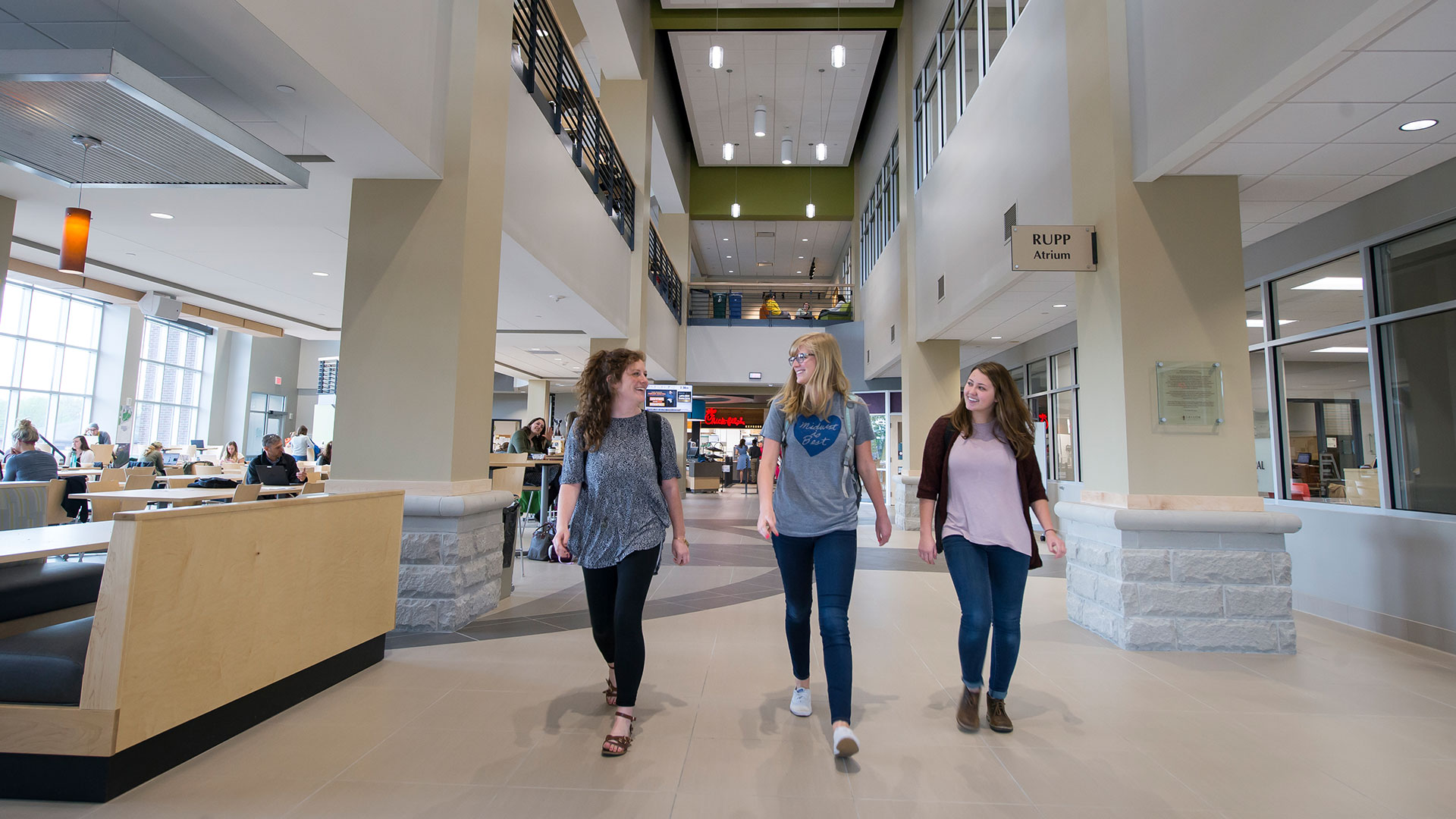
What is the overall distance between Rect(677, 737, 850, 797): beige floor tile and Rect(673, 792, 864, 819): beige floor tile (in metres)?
0.03

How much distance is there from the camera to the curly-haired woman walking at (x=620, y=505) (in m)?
2.62

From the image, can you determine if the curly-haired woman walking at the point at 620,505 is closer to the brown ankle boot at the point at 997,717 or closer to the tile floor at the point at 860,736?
the tile floor at the point at 860,736

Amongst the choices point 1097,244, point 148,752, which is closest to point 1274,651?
point 1097,244

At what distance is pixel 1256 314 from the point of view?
6.05 metres

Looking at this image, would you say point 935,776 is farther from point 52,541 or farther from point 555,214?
point 555,214

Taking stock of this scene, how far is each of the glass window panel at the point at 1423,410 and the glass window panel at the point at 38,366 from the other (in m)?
22.6

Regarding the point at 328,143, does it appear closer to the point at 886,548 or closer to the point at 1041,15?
the point at 1041,15

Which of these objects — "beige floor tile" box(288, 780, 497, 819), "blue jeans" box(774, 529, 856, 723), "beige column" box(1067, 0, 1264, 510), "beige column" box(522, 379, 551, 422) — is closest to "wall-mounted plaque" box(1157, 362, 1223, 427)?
"beige column" box(1067, 0, 1264, 510)

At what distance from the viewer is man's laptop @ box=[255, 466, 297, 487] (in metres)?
7.20

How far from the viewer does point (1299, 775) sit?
8.10 ft

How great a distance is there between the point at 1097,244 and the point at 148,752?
5566 mm

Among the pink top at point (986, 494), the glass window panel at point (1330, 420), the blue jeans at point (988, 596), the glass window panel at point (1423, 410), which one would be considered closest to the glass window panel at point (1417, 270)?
the glass window panel at point (1423, 410)

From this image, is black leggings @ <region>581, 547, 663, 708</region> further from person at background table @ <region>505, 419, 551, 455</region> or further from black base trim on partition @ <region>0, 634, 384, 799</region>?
person at background table @ <region>505, 419, 551, 455</region>

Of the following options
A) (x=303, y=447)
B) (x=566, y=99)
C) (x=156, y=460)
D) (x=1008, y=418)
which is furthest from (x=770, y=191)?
(x=1008, y=418)
